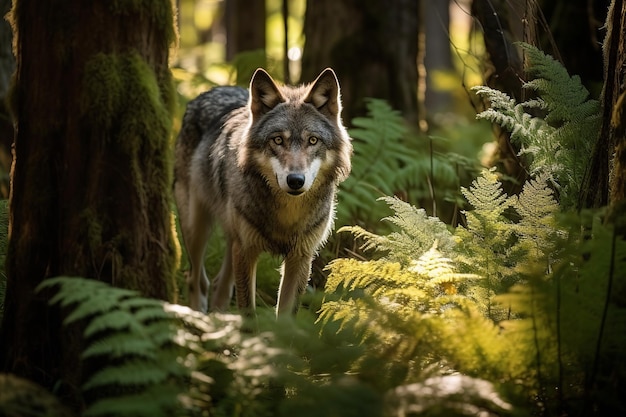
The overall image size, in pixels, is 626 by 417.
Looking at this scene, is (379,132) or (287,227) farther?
(379,132)

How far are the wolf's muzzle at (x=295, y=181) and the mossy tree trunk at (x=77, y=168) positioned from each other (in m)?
1.52

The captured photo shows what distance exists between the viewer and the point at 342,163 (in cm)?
632

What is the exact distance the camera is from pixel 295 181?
5656 millimetres

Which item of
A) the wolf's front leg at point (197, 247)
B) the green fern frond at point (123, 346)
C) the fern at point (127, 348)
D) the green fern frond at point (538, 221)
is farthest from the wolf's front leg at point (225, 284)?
the green fern frond at point (123, 346)

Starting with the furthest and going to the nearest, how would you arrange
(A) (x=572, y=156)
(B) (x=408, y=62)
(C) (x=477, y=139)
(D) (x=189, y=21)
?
(D) (x=189, y=21)
(C) (x=477, y=139)
(B) (x=408, y=62)
(A) (x=572, y=156)

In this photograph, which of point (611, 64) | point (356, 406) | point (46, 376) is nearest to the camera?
point (356, 406)

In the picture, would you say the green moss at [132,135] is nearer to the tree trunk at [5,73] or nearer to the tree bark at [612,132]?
the tree bark at [612,132]

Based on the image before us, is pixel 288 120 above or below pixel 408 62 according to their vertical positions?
below

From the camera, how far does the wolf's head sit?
235 inches

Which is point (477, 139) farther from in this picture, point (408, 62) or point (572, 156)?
point (572, 156)

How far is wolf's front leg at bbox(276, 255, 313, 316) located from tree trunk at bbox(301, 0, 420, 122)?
4.45 metres

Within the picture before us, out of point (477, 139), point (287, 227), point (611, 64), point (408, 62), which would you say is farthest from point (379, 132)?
point (477, 139)

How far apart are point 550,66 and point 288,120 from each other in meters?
2.19

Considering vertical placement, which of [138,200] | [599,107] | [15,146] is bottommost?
[138,200]
